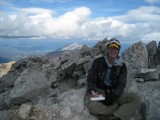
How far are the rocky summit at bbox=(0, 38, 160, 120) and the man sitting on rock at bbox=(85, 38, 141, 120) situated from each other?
91 centimetres

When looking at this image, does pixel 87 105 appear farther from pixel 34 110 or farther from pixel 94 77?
pixel 34 110

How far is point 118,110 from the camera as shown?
52.0 ft

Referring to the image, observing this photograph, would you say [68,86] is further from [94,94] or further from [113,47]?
[113,47]

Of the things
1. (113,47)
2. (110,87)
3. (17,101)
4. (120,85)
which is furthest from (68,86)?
(113,47)

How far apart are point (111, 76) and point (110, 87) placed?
27.9 inches

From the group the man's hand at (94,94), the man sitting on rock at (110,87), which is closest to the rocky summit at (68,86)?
the man sitting on rock at (110,87)

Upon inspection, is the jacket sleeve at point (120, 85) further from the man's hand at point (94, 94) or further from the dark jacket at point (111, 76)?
the man's hand at point (94, 94)

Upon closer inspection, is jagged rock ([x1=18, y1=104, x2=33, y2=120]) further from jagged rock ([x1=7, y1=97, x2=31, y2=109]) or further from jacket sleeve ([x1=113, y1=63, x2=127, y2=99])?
jagged rock ([x1=7, y1=97, x2=31, y2=109])

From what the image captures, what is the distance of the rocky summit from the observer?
56.2ft

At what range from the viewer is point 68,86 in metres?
26.4

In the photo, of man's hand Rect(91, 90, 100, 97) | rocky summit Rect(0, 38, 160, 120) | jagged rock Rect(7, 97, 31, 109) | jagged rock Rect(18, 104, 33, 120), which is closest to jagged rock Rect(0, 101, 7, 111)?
rocky summit Rect(0, 38, 160, 120)

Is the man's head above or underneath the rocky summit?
above

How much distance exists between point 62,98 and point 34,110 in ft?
9.57

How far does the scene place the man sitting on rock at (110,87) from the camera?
52.7 ft
